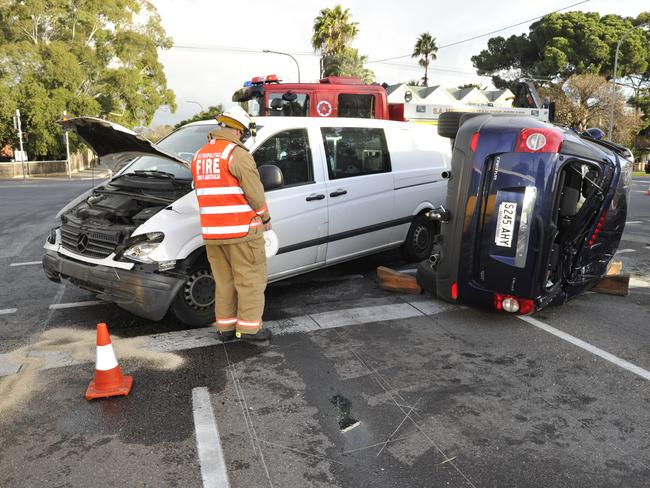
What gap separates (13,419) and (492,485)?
2761mm

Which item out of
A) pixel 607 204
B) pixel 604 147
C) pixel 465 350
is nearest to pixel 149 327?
pixel 465 350

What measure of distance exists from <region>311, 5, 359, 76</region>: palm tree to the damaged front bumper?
34.0 metres

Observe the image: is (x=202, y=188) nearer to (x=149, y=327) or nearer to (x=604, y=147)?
(x=149, y=327)

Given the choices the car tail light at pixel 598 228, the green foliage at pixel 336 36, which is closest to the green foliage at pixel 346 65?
the green foliage at pixel 336 36

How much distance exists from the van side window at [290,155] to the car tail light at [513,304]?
2.10m

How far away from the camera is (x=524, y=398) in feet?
11.4

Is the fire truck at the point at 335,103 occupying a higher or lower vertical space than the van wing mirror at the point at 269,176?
higher

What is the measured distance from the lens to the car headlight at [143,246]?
13.9 ft

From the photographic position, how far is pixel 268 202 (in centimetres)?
479

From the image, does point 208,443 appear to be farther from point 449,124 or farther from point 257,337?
point 449,124

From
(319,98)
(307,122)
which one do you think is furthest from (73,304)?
(319,98)

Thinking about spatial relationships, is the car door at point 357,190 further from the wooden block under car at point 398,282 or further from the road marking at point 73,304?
the road marking at point 73,304

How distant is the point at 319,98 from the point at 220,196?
235 inches

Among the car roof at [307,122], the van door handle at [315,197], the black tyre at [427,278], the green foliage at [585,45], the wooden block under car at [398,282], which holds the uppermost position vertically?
the green foliage at [585,45]
